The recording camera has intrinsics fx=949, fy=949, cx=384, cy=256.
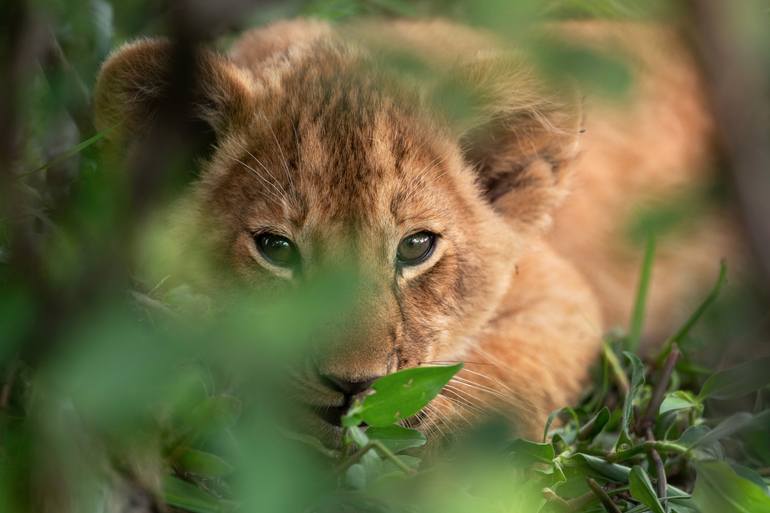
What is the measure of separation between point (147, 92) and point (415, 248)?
2.82 feet

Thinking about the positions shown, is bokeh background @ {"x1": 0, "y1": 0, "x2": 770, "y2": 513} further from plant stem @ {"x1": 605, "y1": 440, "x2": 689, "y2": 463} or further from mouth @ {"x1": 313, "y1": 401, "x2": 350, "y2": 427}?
mouth @ {"x1": 313, "y1": 401, "x2": 350, "y2": 427}

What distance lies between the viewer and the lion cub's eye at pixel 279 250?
2553mm

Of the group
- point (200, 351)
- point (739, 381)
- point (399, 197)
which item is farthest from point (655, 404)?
point (200, 351)

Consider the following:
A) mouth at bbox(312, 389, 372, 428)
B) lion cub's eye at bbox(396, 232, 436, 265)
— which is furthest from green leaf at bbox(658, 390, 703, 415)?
mouth at bbox(312, 389, 372, 428)

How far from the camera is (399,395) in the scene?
191 cm

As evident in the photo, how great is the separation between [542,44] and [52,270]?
2.44ft

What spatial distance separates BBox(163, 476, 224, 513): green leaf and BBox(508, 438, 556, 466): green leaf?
71 cm

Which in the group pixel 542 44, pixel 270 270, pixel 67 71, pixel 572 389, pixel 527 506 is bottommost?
pixel 572 389

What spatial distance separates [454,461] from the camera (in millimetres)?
2086

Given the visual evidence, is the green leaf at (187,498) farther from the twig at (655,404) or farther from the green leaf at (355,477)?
the twig at (655,404)

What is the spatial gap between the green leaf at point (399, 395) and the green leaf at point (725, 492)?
2.10 feet

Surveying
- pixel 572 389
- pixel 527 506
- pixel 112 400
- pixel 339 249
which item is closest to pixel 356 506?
pixel 527 506

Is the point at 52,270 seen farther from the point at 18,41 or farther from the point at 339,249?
the point at 339,249

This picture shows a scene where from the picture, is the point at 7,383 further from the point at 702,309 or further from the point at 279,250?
the point at 702,309
